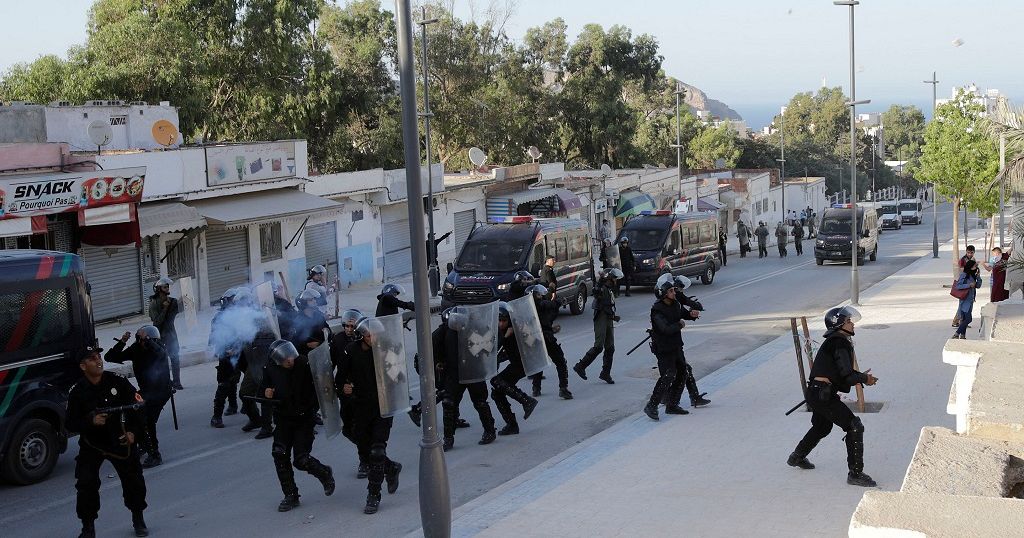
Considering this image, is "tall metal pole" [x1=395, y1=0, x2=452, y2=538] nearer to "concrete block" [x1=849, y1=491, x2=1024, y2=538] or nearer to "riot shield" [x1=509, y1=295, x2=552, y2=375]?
"concrete block" [x1=849, y1=491, x2=1024, y2=538]

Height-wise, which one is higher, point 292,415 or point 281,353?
point 281,353

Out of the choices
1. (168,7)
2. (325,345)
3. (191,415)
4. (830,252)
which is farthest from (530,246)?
(168,7)

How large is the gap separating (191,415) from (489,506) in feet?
20.2

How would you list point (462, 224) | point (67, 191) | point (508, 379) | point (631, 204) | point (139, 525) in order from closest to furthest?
point (139, 525) < point (508, 379) < point (67, 191) < point (462, 224) < point (631, 204)

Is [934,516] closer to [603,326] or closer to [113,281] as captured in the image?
[603,326]

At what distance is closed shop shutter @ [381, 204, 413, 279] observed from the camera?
34.1 metres

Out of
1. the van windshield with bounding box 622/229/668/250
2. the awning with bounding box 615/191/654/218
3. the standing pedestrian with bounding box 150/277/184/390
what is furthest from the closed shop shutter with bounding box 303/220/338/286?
the awning with bounding box 615/191/654/218

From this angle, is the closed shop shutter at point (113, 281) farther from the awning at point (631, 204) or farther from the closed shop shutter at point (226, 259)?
the awning at point (631, 204)

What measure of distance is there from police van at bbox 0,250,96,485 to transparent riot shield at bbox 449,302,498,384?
4.06m

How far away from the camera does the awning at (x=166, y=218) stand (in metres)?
22.6

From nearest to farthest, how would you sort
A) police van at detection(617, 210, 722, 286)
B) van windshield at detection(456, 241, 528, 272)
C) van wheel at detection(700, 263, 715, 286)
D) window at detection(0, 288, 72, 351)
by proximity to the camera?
window at detection(0, 288, 72, 351)
van windshield at detection(456, 241, 528, 272)
police van at detection(617, 210, 722, 286)
van wheel at detection(700, 263, 715, 286)

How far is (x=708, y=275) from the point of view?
32.4 m

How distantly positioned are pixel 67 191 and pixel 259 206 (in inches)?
247

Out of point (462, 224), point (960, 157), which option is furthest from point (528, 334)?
point (462, 224)
